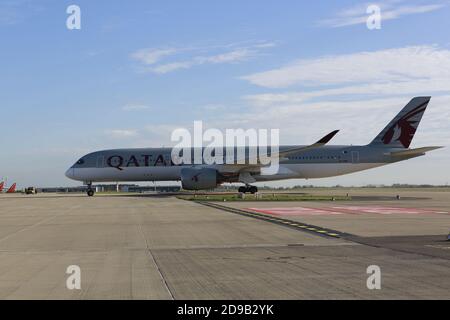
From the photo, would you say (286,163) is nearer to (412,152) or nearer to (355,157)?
(355,157)

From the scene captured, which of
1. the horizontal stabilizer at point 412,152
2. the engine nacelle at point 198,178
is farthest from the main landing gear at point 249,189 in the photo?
the horizontal stabilizer at point 412,152

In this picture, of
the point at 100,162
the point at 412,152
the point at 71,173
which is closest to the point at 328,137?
the point at 412,152

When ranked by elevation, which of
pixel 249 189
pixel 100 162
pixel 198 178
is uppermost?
pixel 100 162

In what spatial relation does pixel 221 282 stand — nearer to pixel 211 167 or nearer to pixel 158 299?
pixel 158 299

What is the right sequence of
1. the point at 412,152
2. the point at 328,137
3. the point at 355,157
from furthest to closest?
the point at 355,157 → the point at 412,152 → the point at 328,137

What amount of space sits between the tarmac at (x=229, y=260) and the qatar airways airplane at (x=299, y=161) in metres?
33.2

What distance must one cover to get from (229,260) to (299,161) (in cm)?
4379

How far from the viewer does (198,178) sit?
49344 mm

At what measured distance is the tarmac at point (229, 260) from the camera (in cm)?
829

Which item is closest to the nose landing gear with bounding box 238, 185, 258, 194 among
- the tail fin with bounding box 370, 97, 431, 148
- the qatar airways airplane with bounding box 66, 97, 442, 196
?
the qatar airways airplane with bounding box 66, 97, 442, 196

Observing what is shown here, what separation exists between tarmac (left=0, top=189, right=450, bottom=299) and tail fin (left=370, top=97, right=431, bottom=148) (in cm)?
3490

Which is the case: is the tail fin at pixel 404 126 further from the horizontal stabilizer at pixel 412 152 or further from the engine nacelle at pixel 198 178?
the engine nacelle at pixel 198 178
